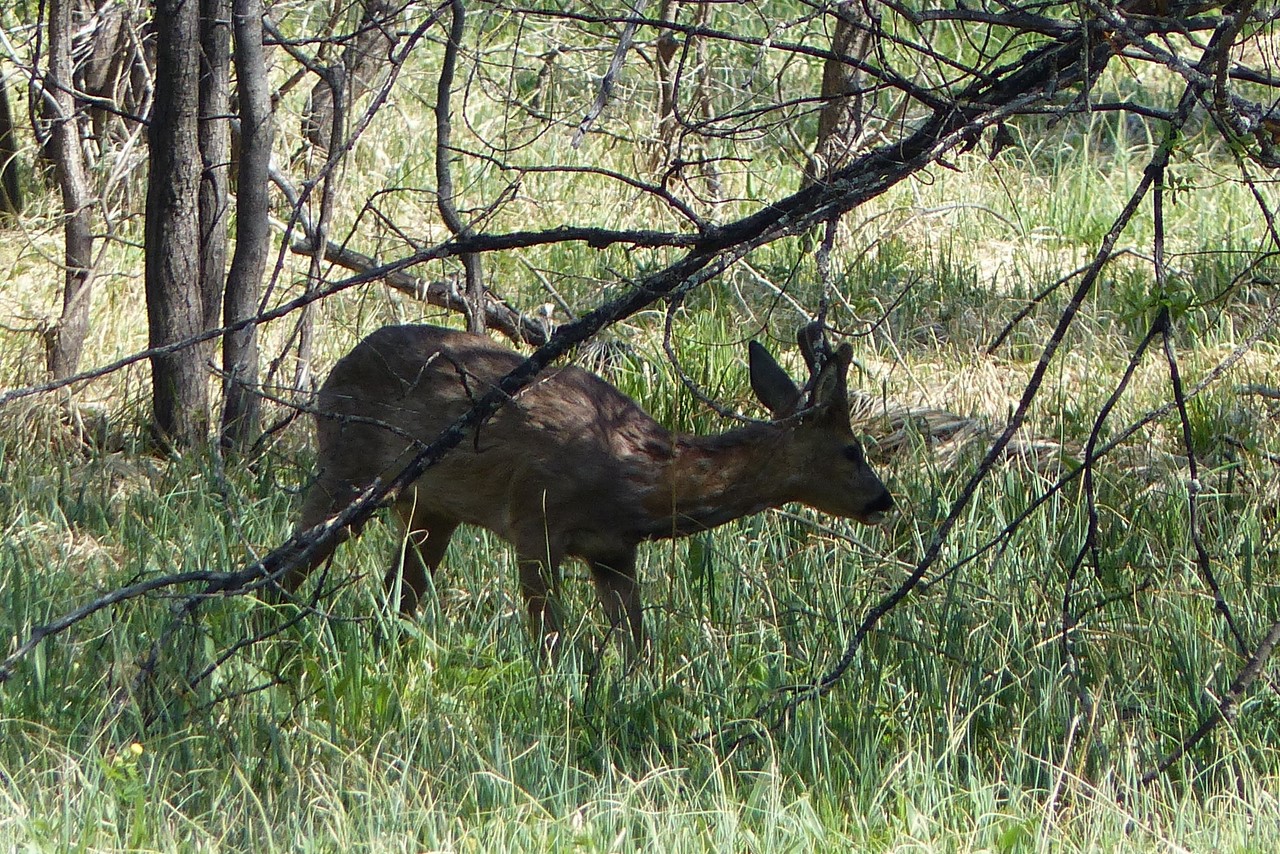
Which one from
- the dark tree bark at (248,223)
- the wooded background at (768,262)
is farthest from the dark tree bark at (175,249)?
the dark tree bark at (248,223)

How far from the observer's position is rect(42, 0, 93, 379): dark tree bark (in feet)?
25.5

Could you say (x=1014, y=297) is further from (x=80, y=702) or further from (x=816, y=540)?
(x=80, y=702)

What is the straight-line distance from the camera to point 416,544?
6.00 metres

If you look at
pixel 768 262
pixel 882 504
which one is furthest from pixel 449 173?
pixel 768 262

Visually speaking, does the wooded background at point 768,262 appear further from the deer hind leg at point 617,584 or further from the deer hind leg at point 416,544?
the deer hind leg at point 617,584

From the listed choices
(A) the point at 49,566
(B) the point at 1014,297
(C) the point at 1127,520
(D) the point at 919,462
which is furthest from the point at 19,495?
(B) the point at 1014,297

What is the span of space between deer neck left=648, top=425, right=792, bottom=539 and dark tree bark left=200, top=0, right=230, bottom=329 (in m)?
2.71

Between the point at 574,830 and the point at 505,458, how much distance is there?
264 centimetres

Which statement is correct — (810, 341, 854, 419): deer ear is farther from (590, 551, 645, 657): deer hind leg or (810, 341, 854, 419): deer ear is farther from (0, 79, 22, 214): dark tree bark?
(0, 79, 22, 214): dark tree bark

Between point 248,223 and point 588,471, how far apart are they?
247 cm

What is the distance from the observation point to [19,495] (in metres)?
6.63

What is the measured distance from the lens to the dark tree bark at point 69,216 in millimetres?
7766

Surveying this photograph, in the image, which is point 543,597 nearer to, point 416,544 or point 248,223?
point 416,544

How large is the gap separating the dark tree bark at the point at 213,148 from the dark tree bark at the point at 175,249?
7cm
